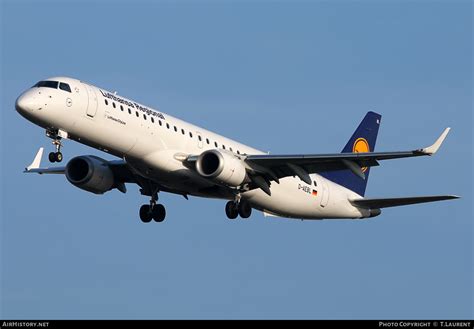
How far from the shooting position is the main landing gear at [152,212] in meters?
56.3

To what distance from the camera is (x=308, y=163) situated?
171 feet

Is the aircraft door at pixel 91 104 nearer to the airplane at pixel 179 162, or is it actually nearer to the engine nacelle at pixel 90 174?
the airplane at pixel 179 162

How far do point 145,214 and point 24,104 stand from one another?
11.1 m

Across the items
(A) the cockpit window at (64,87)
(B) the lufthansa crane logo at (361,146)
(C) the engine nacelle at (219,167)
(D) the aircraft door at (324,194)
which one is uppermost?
(B) the lufthansa crane logo at (361,146)

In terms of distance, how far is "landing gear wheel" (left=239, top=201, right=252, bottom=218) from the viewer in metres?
52.8

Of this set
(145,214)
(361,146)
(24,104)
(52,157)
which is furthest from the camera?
(361,146)

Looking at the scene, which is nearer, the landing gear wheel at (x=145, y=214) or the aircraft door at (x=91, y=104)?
the aircraft door at (x=91, y=104)

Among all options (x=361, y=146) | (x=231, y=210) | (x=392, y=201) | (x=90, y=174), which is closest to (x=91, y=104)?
(x=90, y=174)

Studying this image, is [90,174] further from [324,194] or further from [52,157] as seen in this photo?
[324,194]

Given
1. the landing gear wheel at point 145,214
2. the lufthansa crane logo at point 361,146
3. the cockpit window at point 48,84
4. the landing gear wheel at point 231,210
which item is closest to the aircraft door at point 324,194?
the lufthansa crane logo at point 361,146

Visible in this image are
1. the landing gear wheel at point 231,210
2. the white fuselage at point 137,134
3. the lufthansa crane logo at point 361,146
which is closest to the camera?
the white fuselage at point 137,134

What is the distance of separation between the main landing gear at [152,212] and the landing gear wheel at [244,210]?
5.17 meters

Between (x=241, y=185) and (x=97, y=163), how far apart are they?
7.41 meters
